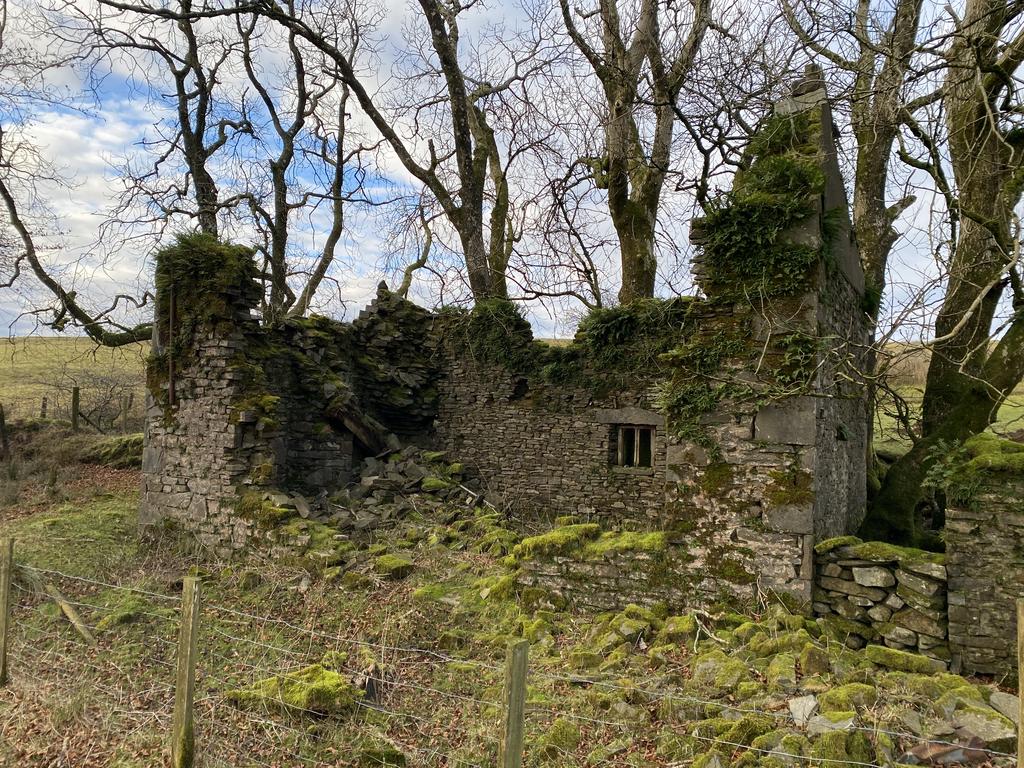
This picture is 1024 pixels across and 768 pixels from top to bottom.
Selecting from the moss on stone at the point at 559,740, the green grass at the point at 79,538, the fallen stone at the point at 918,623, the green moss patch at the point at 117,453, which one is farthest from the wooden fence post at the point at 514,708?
the green moss patch at the point at 117,453

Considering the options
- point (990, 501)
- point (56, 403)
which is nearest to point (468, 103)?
point (990, 501)

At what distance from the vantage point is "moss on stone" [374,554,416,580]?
780 cm

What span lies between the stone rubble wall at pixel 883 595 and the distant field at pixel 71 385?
52.4ft

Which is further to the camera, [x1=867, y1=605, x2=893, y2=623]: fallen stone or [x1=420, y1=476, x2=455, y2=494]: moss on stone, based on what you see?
[x1=420, y1=476, x2=455, y2=494]: moss on stone

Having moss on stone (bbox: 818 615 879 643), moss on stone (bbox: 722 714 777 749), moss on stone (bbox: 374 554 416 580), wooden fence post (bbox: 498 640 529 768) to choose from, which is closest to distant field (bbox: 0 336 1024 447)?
moss on stone (bbox: 374 554 416 580)

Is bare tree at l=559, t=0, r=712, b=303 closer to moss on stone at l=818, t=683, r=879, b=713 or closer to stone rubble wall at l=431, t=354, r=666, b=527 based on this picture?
stone rubble wall at l=431, t=354, r=666, b=527

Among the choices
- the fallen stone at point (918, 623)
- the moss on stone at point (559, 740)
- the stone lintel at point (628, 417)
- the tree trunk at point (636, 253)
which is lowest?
the moss on stone at point (559, 740)

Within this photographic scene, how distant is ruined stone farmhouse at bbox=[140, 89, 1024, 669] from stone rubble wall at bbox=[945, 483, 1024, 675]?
0.36 ft

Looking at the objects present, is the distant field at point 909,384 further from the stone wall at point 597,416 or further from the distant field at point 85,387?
the distant field at point 85,387

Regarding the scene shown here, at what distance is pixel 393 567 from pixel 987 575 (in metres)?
6.13

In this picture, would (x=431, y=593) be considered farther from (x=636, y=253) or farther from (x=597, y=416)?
(x=636, y=253)

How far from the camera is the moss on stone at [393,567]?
7805 mm

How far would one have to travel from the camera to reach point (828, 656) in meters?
5.33

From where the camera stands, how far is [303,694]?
483 centimetres
